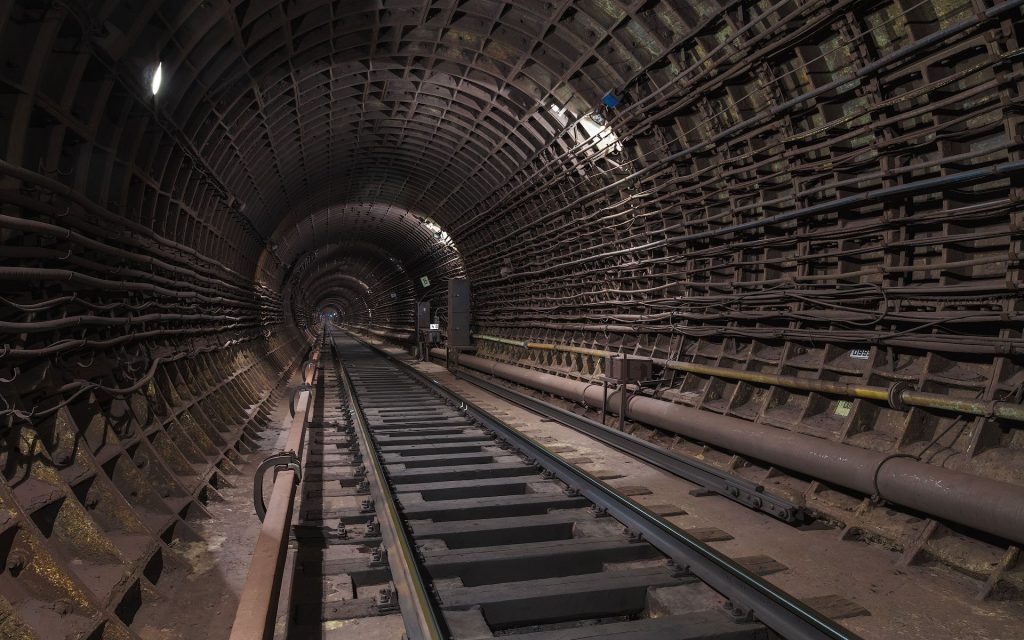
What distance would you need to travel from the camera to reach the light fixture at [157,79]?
704cm

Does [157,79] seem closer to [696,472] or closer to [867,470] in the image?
[696,472]

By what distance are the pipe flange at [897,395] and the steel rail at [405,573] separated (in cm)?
467

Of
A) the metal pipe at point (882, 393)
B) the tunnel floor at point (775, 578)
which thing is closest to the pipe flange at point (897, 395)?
the metal pipe at point (882, 393)

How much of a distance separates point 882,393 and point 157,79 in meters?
8.10

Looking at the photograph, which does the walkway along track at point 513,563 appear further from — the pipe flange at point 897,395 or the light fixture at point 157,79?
the light fixture at point 157,79

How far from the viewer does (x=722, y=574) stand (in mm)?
4473

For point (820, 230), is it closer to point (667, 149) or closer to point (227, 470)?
point (667, 149)

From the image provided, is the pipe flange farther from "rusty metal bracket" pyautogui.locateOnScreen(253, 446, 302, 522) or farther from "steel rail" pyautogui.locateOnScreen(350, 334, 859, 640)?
"rusty metal bracket" pyautogui.locateOnScreen(253, 446, 302, 522)

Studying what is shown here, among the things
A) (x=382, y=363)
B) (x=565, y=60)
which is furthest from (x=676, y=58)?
(x=382, y=363)

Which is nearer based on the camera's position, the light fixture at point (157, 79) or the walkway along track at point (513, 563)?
the walkway along track at point (513, 563)

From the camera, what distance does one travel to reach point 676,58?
367 inches

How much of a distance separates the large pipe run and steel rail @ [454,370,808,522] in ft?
1.77

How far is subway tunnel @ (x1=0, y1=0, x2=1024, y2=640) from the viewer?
4473mm

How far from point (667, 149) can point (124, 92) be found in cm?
717
